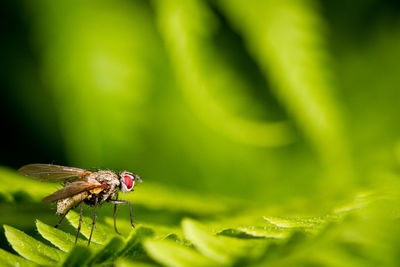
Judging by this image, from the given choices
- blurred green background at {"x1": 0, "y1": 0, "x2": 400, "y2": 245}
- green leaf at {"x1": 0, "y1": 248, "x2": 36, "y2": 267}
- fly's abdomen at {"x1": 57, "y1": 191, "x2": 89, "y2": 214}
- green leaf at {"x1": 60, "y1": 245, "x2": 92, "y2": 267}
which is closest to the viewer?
green leaf at {"x1": 60, "y1": 245, "x2": 92, "y2": 267}

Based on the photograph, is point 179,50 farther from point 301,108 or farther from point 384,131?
point 384,131

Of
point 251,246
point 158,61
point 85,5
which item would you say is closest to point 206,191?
point 158,61

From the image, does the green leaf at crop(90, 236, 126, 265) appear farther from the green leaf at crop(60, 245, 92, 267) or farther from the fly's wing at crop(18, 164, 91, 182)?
the fly's wing at crop(18, 164, 91, 182)

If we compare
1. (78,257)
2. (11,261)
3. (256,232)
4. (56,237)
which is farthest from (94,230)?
(256,232)

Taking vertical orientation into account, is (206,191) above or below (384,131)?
below

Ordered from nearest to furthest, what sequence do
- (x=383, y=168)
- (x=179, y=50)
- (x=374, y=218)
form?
(x=374, y=218) → (x=383, y=168) → (x=179, y=50)

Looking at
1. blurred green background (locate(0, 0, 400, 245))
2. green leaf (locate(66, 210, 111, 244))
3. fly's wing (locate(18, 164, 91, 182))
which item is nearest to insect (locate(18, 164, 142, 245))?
fly's wing (locate(18, 164, 91, 182))

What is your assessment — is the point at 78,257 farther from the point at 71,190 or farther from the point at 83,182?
the point at 83,182

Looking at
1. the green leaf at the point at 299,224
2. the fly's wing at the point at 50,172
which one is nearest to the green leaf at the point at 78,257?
the green leaf at the point at 299,224
